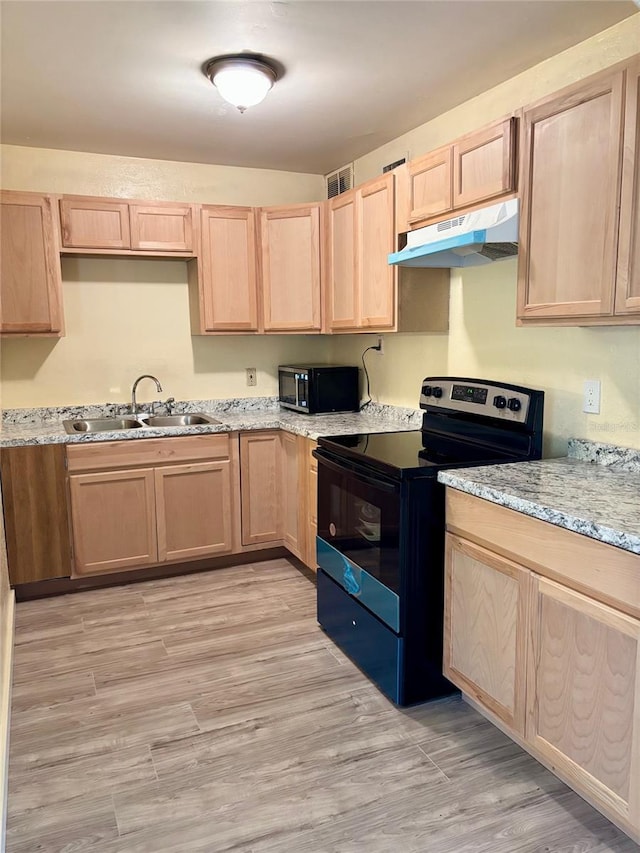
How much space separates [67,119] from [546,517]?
297 centimetres

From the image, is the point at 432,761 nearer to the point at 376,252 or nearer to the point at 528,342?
the point at 528,342

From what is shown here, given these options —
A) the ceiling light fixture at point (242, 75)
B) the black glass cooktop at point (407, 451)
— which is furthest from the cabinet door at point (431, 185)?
the black glass cooktop at point (407, 451)

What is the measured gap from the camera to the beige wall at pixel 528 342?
228cm

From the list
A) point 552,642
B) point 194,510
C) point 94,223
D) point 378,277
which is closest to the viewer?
point 552,642

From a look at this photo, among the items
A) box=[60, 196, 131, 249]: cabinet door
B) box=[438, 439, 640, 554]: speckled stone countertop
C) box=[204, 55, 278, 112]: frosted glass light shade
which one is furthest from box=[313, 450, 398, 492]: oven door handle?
box=[60, 196, 131, 249]: cabinet door

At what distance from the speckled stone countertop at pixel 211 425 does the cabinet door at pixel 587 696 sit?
158 centimetres

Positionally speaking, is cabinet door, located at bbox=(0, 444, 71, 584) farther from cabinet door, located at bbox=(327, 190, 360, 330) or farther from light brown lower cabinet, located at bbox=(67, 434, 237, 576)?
cabinet door, located at bbox=(327, 190, 360, 330)

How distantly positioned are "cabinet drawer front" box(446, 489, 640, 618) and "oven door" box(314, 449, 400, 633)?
24cm

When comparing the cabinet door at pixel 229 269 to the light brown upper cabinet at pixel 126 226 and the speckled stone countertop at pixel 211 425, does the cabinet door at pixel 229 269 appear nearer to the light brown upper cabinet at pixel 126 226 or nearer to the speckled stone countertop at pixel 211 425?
the light brown upper cabinet at pixel 126 226

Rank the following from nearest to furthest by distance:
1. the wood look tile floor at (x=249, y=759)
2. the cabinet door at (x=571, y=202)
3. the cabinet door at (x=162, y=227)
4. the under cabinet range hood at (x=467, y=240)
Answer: the wood look tile floor at (x=249, y=759) → the cabinet door at (x=571, y=202) → the under cabinet range hood at (x=467, y=240) → the cabinet door at (x=162, y=227)

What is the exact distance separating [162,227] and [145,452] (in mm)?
1343

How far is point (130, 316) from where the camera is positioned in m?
3.99

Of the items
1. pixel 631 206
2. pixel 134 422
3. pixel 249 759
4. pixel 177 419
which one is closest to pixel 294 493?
pixel 177 419

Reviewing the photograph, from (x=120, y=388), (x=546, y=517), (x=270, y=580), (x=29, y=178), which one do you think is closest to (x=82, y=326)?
(x=120, y=388)
